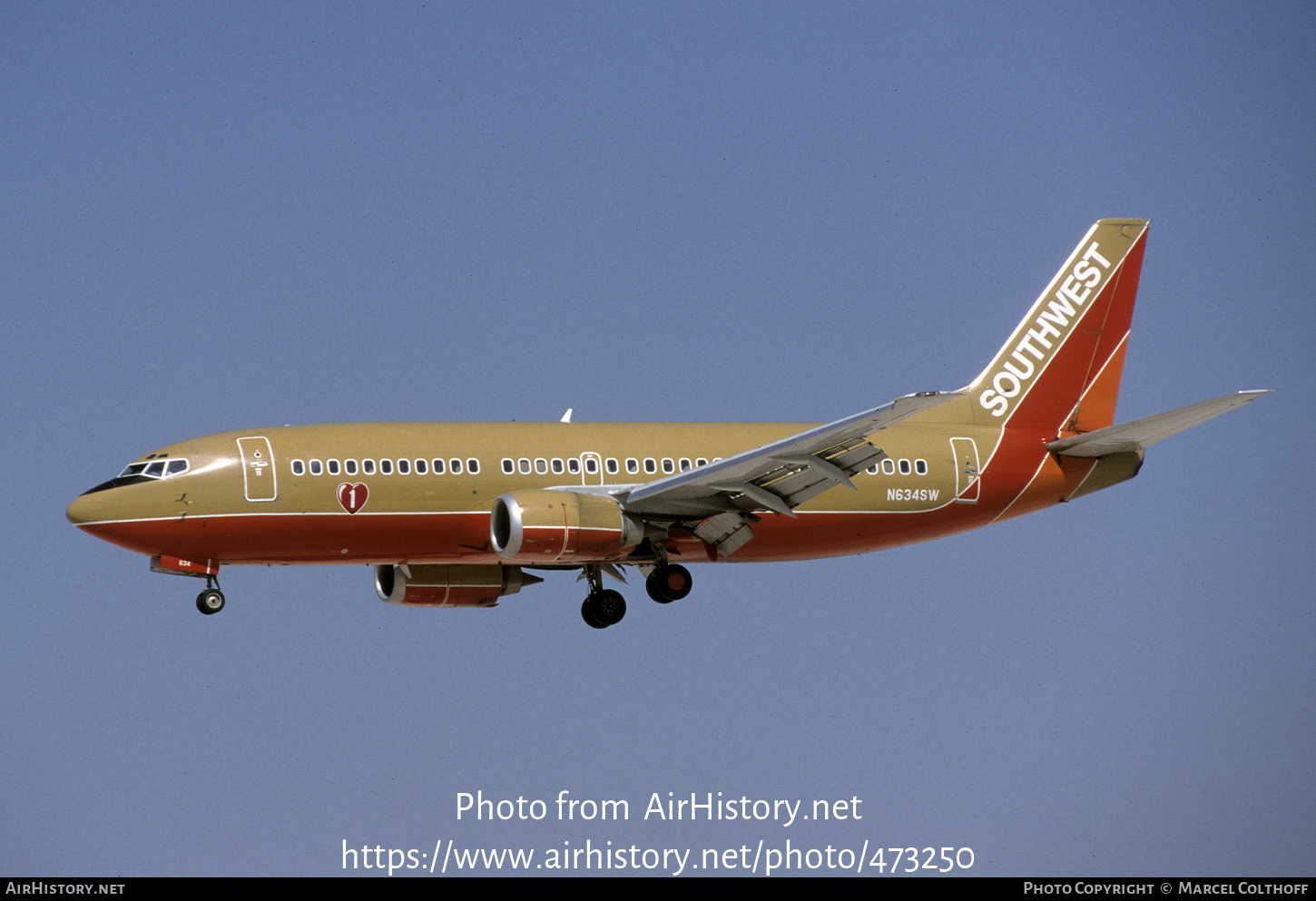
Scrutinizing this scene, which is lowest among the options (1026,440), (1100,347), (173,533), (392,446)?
(173,533)

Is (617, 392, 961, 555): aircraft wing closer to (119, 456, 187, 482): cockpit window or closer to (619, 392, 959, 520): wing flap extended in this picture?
(619, 392, 959, 520): wing flap extended

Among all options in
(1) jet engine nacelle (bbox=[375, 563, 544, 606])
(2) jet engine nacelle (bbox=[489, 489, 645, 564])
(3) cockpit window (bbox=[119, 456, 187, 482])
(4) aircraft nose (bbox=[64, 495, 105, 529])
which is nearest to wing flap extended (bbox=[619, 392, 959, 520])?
(2) jet engine nacelle (bbox=[489, 489, 645, 564])

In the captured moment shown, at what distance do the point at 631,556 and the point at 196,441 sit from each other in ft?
38.8

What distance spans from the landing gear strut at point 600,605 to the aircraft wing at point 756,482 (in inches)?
143

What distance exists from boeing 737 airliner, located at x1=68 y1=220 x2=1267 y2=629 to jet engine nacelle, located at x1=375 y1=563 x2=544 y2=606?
2.3 inches

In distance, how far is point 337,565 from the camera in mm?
47594

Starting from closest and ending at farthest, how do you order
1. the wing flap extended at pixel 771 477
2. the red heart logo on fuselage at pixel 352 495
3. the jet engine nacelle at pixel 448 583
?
the wing flap extended at pixel 771 477 < the red heart logo on fuselage at pixel 352 495 < the jet engine nacelle at pixel 448 583

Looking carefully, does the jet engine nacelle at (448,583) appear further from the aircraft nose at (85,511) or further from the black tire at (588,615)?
the aircraft nose at (85,511)

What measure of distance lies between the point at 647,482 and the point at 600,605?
13.3 ft

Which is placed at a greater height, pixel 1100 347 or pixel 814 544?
pixel 1100 347

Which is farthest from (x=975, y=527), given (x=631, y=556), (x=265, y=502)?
(x=265, y=502)

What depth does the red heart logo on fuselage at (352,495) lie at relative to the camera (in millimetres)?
45750

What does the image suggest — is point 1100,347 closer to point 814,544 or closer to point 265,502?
point 814,544

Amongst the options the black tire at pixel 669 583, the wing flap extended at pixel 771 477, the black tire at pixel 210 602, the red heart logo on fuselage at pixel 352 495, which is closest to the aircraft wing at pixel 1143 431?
the wing flap extended at pixel 771 477
